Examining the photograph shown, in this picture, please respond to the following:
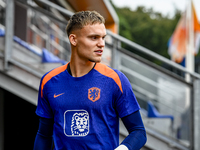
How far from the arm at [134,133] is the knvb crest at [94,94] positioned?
0.22m

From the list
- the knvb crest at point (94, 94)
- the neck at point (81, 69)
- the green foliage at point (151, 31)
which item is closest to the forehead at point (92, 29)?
the neck at point (81, 69)

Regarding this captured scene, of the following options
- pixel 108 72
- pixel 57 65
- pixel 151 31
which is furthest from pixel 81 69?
pixel 151 31

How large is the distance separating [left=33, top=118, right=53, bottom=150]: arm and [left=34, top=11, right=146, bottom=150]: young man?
0.02 m

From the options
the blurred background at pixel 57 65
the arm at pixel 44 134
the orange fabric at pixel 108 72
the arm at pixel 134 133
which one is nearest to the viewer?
the arm at pixel 134 133

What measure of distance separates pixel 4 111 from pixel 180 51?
45.4 feet

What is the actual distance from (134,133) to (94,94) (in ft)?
1.13

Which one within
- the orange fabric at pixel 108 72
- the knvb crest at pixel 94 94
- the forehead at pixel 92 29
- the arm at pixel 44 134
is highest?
the forehead at pixel 92 29

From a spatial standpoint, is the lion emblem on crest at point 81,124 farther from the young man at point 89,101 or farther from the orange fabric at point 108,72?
the orange fabric at point 108,72

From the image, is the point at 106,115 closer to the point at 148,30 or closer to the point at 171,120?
the point at 171,120

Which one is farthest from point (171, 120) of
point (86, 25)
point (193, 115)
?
point (86, 25)

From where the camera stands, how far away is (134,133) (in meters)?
1.94

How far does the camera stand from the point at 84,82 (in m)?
2.08

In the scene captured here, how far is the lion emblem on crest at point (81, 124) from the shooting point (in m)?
2.00

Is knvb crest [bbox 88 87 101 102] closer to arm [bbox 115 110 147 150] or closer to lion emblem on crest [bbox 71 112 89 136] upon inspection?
lion emblem on crest [bbox 71 112 89 136]
